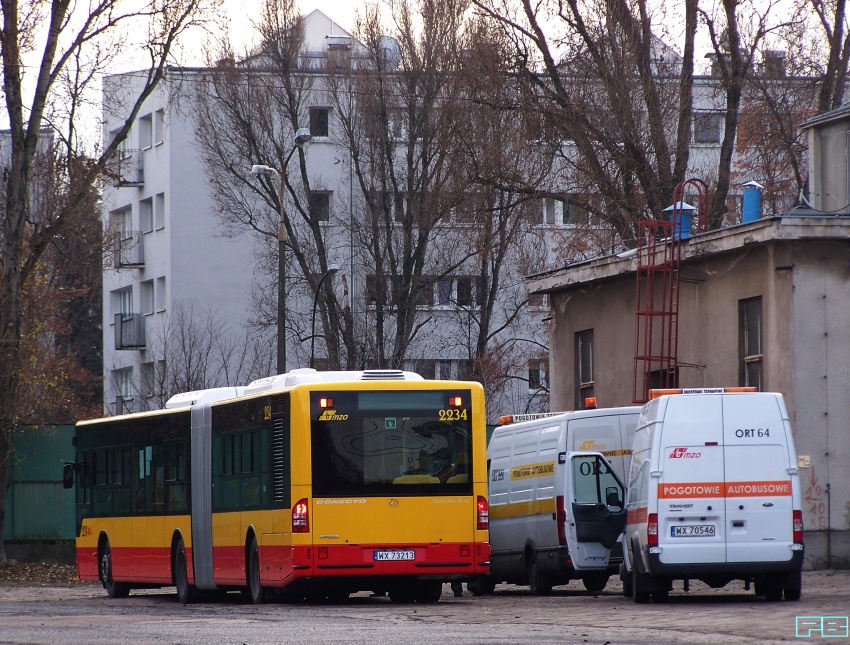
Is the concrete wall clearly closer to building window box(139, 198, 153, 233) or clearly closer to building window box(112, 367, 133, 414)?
building window box(139, 198, 153, 233)

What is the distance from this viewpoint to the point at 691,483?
650 inches

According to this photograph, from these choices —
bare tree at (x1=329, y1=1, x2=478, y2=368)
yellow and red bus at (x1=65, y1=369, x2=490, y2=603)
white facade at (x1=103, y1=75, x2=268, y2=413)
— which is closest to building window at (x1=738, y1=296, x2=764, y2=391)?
yellow and red bus at (x1=65, y1=369, x2=490, y2=603)

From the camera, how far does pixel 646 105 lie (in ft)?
112

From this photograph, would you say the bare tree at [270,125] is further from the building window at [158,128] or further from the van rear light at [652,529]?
the van rear light at [652,529]

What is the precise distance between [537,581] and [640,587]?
4.14m

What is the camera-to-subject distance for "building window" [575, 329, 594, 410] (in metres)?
29.8

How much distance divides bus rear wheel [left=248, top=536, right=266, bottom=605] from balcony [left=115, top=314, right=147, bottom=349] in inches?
1782

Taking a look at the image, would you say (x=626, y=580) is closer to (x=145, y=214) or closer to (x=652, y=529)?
(x=652, y=529)

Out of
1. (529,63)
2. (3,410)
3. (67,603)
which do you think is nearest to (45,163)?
(3,410)

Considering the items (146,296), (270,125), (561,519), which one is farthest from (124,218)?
(561,519)

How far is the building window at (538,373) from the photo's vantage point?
56000 mm

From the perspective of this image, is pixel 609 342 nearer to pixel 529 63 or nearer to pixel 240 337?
pixel 529 63

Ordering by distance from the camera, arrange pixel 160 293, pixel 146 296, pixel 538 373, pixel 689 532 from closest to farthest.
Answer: pixel 689 532
pixel 538 373
pixel 160 293
pixel 146 296

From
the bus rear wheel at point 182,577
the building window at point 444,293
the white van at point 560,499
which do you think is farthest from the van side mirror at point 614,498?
the building window at point 444,293
